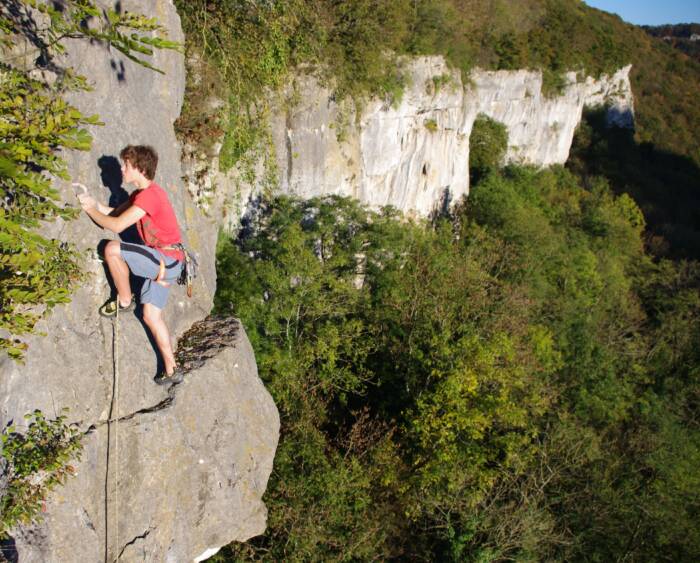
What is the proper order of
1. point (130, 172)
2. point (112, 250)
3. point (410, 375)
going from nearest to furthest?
point (130, 172), point (112, 250), point (410, 375)

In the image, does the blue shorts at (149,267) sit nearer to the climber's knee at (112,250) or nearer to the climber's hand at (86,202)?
the climber's knee at (112,250)

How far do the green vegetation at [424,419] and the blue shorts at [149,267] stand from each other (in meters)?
7.19

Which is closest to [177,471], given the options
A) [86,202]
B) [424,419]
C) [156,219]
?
[156,219]

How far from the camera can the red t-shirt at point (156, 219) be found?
17.9 ft

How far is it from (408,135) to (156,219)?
21.5 metres

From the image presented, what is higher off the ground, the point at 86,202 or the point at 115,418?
the point at 86,202

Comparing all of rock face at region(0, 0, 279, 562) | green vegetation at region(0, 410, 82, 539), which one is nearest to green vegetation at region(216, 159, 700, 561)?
rock face at region(0, 0, 279, 562)

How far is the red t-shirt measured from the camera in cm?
545

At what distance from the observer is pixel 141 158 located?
5.37 m

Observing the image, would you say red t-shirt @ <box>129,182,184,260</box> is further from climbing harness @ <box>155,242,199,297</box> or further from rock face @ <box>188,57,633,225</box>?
rock face @ <box>188,57,633,225</box>

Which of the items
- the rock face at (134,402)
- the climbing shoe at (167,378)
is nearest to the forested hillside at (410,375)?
the rock face at (134,402)

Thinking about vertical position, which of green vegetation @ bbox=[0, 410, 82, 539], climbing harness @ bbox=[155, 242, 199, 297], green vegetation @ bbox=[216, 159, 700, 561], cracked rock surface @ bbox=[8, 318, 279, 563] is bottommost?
green vegetation @ bbox=[216, 159, 700, 561]

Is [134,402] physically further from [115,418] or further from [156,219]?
[156,219]

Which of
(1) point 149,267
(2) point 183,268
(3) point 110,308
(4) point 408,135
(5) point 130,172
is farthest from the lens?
(4) point 408,135
